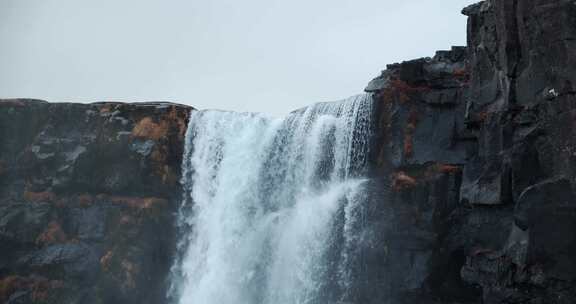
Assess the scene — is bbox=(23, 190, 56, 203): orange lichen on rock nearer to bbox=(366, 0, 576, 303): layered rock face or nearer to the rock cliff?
the rock cliff

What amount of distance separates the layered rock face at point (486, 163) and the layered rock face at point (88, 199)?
11.8 m

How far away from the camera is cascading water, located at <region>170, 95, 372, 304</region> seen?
88.3ft

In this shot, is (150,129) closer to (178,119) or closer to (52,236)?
(178,119)

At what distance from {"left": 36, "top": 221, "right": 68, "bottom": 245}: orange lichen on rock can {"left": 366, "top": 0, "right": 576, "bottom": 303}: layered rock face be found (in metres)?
16.3

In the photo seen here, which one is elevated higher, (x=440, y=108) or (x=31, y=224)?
(x=440, y=108)

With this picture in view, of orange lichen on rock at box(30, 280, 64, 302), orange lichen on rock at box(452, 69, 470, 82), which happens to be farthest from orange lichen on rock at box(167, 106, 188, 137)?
orange lichen on rock at box(452, 69, 470, 82)

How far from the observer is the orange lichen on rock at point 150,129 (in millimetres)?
33531

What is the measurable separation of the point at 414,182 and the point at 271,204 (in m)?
7.56

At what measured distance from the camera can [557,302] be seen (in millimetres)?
17547

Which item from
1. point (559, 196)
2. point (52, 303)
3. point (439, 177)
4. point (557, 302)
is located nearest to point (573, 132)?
point (559, 196)

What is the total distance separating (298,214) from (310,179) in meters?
1.76

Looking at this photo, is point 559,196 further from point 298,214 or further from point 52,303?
point 52,303

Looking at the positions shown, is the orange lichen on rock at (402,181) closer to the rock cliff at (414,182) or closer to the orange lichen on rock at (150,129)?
→ the rock cliff at (414,182)

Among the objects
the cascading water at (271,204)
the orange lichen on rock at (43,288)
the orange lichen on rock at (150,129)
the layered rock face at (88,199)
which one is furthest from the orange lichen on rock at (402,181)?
the orange lichen on rock at (43,288)
